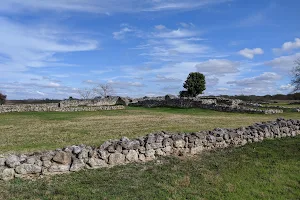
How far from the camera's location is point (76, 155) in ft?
26.9

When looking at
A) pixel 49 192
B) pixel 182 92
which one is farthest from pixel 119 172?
pixel 182 92

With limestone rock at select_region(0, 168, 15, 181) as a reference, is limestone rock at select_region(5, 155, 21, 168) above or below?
above

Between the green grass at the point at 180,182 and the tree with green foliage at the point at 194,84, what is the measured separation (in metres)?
51.8

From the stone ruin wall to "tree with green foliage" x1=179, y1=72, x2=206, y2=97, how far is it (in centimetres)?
4871

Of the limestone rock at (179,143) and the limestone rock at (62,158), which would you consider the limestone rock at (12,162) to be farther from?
the limestone rock at (179,143)

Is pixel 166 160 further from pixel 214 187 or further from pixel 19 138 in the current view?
pixel 19 138

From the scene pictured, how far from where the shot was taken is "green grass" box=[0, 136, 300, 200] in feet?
22.2

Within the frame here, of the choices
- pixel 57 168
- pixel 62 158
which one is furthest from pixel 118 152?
pixel 57 168

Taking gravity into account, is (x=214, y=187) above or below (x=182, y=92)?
below

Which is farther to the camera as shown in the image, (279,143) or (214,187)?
(279,143)

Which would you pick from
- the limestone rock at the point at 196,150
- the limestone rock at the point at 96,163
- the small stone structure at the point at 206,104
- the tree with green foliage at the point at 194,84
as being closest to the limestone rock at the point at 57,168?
the limestone rock at the point at 96,163

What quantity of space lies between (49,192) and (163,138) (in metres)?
4.38

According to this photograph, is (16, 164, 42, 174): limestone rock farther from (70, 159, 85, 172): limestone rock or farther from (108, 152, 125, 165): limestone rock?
(108, 152, 125, 165): limestone rock

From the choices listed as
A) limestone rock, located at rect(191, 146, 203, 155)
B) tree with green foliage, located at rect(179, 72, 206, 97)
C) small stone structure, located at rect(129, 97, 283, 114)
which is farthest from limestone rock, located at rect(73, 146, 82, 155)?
tree with green foliage, located at rect(179, 72, 206, 97)
